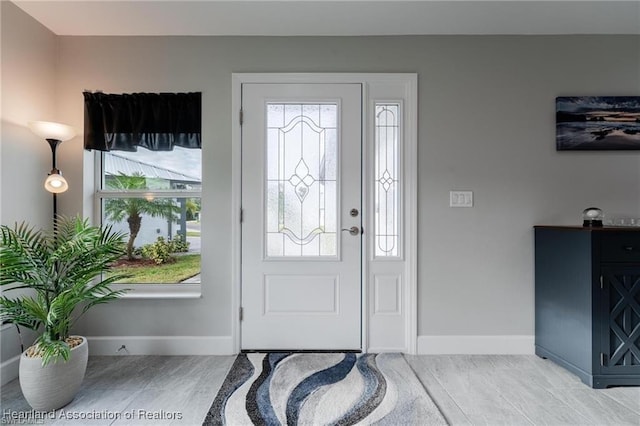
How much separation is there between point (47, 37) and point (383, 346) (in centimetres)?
338

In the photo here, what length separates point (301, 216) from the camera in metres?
2.35

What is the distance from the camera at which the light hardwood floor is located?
1621 millimetres

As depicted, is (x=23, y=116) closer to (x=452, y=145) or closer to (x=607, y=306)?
(x=452, y=145)

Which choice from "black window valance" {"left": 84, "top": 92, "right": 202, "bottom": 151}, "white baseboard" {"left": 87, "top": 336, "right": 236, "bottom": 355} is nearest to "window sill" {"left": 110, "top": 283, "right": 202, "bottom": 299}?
"white baseboard" {"left": 87, "top": 336, "right": 236, "bottom": 355}

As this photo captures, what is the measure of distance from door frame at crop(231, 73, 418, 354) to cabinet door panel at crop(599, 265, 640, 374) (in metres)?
1.11

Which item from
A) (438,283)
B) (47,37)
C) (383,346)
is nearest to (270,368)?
Result: (383,346)

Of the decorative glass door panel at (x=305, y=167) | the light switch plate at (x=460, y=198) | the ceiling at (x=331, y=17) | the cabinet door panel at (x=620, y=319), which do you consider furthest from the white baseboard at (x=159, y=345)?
the cabinet door panel at (x=620, y=319)

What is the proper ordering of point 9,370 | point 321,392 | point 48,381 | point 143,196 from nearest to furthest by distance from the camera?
point 48,381 < point 321,392 < point 9,370 < point 143,196

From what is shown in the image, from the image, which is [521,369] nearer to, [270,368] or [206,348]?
[270,368]

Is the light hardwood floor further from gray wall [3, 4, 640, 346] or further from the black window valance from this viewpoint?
the black window valance

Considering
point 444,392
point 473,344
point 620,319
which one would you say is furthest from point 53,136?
point 620,319

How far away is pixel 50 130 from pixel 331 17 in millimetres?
A: 2019

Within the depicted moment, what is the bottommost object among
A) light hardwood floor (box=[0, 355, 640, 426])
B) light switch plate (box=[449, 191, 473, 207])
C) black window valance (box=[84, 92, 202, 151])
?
light hardwood floor (box=[0, 355, 640, 426])

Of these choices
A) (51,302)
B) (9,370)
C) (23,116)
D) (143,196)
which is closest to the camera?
(51,302)
